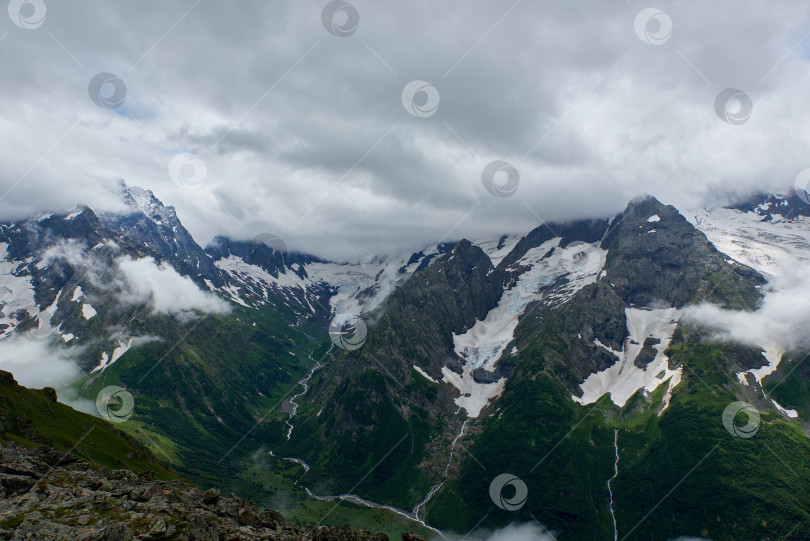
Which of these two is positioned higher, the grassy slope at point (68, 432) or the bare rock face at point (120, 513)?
the bare rock face at point (120, 513)

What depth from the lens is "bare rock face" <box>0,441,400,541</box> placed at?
42.8m

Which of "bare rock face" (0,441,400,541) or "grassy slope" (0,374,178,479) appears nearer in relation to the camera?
"bare rock face" (0,441,400,541)

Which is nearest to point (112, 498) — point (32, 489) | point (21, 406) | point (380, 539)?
point (32, 489)

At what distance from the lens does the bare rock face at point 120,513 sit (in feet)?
141

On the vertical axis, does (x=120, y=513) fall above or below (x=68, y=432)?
above

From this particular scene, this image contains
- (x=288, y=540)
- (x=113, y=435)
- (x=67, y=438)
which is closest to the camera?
(x=288, y=540)

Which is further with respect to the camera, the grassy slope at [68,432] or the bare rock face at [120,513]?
the grassy slope at [68,432]

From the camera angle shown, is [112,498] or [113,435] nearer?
[112,498]

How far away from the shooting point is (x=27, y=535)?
136 ft

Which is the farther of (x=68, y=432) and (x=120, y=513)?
(x=68, y=432)

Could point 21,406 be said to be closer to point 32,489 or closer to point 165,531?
point 32,489

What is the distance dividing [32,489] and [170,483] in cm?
1774

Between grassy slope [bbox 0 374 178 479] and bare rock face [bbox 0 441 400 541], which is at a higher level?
bare rock face [bbox 0 441 400 541]

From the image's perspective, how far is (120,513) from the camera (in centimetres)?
4959
